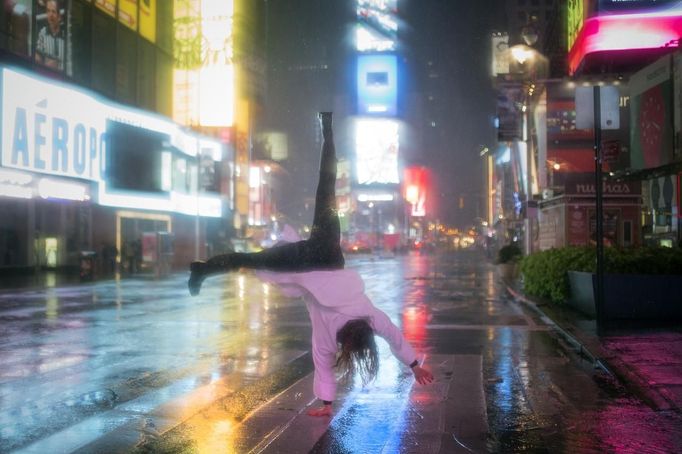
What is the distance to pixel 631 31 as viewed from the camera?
858 inches

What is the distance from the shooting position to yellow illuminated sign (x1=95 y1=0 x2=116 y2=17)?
3825 centimetres

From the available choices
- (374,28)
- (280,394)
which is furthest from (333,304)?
(374,28)

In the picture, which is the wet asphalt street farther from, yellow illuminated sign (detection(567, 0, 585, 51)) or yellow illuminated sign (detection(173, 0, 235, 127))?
yellow illuminated sign (detection(173, 0, 235, 127))

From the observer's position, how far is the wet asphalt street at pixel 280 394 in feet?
20.2

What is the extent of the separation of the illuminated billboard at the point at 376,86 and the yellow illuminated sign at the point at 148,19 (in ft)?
210

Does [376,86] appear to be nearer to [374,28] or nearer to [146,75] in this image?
[374,28]

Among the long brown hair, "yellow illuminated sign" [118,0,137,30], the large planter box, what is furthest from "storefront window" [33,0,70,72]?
the long brown hair

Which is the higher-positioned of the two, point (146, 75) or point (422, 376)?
point (146, 75)

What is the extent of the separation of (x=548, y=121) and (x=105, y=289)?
21.9 m

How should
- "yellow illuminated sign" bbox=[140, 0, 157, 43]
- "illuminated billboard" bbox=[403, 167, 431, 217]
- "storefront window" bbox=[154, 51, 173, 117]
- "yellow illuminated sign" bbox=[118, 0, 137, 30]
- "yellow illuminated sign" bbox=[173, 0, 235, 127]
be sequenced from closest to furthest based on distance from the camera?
"yellow illuminated sign" bbox=[118, 0, 137, 30] → "yellow illuminated sign" bbox=[140, 0, 157, 43] → "storefront window" bbox=[154, 51, 173, 117] → "yellow illuminated sign" bbox=[173, 0, 235, 127] → "illuminated billboard" bbox=[403, 167, 431, 217]

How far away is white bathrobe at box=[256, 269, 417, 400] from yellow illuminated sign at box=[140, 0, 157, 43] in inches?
1601

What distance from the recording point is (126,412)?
7328mm

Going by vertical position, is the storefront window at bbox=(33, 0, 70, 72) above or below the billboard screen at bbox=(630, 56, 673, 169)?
above

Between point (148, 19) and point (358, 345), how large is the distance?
42.2m
